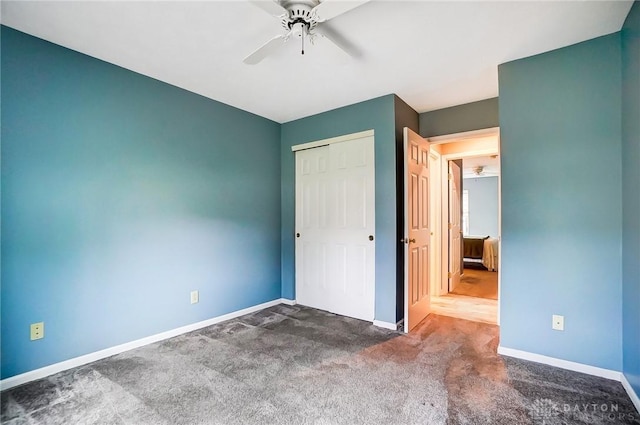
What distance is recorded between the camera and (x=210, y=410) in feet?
5.81

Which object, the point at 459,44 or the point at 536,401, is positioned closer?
the point at 536,401

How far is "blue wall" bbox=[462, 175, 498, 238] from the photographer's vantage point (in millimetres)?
9062

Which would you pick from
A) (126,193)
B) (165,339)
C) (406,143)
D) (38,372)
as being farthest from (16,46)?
(406,143)

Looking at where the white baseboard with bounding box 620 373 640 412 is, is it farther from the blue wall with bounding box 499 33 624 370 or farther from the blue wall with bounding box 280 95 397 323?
the blue wall with bounding box 280 95 397 323

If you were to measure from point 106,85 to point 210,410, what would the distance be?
8.45ft

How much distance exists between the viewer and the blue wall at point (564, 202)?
2.10 meters

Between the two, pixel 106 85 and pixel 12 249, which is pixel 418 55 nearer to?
pixel 106 85

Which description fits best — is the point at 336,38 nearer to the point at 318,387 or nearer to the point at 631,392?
the point at 318,387

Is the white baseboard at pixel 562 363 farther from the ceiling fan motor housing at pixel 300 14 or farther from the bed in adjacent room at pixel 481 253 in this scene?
the bed in adjacent room at pixel 481 253

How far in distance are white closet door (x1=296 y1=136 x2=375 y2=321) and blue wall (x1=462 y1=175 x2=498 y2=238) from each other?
7323 millimetres

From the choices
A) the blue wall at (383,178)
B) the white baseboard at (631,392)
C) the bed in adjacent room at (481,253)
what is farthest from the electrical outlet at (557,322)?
the bed in adjacent room at (481,253)

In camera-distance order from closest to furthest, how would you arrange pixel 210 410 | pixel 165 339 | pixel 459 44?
pixel 210 410 < pixel 459 44 < pixel 165 339

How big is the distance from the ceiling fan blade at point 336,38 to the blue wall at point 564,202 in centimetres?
128

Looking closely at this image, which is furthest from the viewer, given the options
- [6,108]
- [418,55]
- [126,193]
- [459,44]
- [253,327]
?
[253,327]
